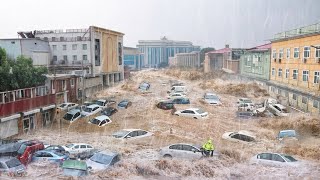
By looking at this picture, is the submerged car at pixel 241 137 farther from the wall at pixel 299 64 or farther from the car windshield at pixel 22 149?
the car windshield at pixel 22 149

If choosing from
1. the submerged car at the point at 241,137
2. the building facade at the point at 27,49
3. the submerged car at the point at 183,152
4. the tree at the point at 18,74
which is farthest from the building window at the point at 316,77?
the building facade at the point at 27,49

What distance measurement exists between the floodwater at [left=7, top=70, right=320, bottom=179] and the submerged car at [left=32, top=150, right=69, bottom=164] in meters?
0.42

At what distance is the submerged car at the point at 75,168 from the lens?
1558 centimetres

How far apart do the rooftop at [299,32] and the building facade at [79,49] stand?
27791 millimetres

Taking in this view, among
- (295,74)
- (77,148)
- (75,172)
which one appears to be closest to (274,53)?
(295,74)

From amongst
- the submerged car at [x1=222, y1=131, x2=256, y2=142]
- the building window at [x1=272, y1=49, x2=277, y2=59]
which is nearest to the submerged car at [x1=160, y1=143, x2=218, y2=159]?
the submerged car at [x1=222, y1=131, x2=256, y2=142]

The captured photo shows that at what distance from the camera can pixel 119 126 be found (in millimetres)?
28234

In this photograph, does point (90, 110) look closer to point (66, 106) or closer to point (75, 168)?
point (66, 106)

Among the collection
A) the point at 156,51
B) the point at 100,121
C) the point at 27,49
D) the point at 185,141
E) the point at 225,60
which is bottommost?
the point at 185,141

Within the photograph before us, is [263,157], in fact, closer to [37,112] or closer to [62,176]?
[62,176]

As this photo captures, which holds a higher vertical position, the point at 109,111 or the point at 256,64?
the point at 256,64

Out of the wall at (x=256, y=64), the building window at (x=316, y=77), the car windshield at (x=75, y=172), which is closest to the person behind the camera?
the car windshield at (x=75, y=172)

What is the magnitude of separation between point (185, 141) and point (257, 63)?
116 feet

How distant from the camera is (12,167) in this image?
1622 centimetres
